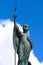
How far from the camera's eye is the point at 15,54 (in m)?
66.8

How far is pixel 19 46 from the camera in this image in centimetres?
6706

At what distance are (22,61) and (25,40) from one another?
1.32m

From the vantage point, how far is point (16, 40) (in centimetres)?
6719

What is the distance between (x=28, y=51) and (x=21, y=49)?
43 cm

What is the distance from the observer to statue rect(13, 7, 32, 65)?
6681cm

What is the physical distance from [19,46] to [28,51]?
0.60m

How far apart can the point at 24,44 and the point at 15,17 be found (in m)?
1.78

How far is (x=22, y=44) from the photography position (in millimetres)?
67062

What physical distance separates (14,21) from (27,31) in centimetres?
129

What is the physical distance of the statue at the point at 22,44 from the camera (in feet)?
219

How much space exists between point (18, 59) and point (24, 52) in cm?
56

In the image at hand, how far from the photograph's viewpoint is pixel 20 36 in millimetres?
67125

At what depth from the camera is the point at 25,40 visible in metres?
67.2

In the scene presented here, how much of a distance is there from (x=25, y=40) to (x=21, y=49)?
23.7 inches
